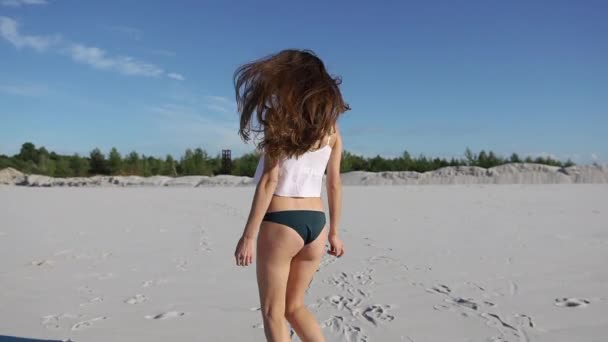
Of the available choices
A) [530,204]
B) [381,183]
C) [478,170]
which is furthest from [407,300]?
[478,170]

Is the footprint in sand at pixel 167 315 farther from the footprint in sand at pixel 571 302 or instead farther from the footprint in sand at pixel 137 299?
the footprint in sand at pixel 571 302

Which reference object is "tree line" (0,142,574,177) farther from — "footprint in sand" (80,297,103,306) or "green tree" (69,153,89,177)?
"footprint in sand" (80,297,103,306)

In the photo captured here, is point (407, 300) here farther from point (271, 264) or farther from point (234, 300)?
point (271, 264)

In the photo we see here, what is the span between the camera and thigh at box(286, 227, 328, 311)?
2209 mm

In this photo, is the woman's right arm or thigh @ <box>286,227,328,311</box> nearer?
→ thigh @ <box>286,227,328,311</box>

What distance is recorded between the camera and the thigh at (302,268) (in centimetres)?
221

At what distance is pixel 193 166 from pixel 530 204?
65.0 feet

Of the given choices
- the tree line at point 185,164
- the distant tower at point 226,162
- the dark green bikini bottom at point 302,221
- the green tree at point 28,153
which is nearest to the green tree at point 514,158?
the tree line at point 185,164

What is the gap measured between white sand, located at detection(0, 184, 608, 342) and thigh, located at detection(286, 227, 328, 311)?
0.93m

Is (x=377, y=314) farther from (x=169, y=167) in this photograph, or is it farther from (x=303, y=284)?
(x=169, y=167)

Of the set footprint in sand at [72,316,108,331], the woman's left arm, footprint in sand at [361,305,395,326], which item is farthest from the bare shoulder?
footprint in sand at [72,316,108,331]

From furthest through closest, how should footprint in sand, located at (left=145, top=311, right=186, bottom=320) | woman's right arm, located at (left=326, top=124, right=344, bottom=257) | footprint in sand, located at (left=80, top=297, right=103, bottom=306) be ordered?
footprint in sand, located at (left=80, top=297, right=103, bottom=306)
footprint in sand, located at (left=145, top=311, right=186, bottom=320)
woman's right arm, located at (left=326, top=124, right=344, bottom=257)

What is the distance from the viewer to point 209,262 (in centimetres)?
526

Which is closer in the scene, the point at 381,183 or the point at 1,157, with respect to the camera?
the point at 381,183
